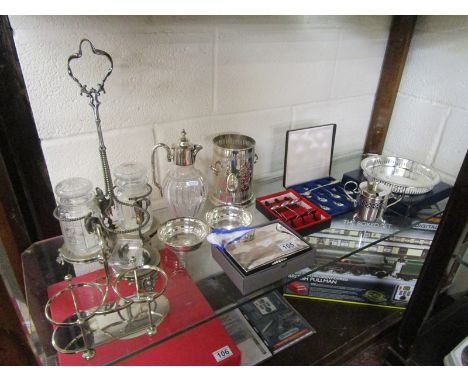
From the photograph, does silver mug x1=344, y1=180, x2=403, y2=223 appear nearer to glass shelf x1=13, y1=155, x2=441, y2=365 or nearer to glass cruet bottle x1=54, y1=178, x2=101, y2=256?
glass shelf x1=13, y1=155, x2=441, y2=365

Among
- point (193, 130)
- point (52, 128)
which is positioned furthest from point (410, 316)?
point (52, 128)

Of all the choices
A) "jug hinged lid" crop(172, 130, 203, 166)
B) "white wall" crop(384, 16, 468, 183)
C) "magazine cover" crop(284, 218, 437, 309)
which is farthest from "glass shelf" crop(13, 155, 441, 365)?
"white wall" crop(384, 16, 468, 183)

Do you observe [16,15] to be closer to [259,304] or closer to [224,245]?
[224,245]

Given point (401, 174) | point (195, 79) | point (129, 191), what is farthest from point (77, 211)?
point (401, 174)

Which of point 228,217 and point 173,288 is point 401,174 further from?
point 173,288

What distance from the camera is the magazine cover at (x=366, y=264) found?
0.68 meters

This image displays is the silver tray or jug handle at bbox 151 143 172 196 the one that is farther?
the silver tray

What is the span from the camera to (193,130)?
0.73m

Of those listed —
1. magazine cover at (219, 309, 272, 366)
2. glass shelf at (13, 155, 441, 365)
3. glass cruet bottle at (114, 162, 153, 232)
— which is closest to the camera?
glass shelf at (13, 155, 441, 365)

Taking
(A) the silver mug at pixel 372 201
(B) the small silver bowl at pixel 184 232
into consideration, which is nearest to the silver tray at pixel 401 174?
(A) the silver mug at pixel 372 201

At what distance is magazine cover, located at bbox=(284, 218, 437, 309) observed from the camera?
2.23ft

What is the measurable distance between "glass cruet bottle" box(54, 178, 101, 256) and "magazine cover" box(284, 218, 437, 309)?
0.37 m

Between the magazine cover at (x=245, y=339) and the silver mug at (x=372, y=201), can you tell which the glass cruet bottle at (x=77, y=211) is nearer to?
the magazine cover at (x=245, y=339)

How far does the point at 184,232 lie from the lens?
0.66 meters
